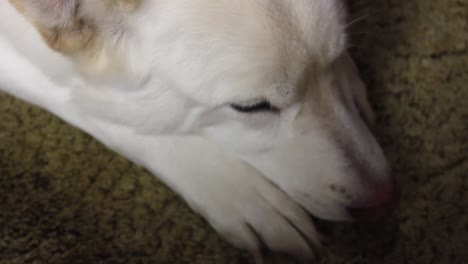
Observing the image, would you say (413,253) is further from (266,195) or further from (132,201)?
(132,201)

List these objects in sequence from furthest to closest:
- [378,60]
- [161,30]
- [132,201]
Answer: [378,60] < [132,201] < [161,30]

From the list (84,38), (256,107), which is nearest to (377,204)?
(256,107)

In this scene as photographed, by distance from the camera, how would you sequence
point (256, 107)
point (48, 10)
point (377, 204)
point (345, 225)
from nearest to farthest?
point (48, 10), point (256, 107), point (377, 204), point (345, 225)

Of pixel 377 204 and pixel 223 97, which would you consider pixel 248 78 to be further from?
pixel 377 204

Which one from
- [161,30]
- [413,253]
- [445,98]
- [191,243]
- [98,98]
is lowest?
[413,253]

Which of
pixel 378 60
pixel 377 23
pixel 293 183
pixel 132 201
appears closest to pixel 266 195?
pixel 293 183

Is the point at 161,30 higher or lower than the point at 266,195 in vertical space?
higher

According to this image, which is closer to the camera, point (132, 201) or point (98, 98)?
point (98, 98)

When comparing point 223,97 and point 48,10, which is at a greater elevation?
point 48,10
